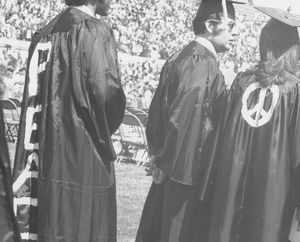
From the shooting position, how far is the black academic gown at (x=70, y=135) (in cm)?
360

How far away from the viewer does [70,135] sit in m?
3.63

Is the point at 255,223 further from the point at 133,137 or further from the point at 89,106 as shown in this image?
the point at 133,137

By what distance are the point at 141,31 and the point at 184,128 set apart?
84.4 feet

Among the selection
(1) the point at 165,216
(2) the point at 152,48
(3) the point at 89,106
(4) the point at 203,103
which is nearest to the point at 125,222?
(1) the point at 165,216

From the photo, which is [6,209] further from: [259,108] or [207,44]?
[207,44]

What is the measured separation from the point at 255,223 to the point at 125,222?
8.63 ft

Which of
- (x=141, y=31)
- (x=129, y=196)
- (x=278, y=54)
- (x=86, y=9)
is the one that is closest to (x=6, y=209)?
(x=86, y=9)

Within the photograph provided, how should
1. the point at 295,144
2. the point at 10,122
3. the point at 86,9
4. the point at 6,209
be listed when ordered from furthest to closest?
1. the point at 10,122
2. the point at 295,144
3. the point at 86,9
4. the point at 6,209

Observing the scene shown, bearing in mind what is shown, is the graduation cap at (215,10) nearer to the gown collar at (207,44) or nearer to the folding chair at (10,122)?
the gown collar at (207,44)

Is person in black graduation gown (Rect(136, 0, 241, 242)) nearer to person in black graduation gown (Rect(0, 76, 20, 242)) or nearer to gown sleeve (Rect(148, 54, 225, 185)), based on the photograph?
gown sleeve (Rect(148, 54, 225, 185))

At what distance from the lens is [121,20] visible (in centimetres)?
2902

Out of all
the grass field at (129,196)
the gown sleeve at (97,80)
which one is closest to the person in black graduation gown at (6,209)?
the gown sleeve at (97,80)

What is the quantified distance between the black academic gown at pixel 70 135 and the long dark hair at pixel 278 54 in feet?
3.22

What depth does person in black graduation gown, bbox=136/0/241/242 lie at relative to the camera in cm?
421
